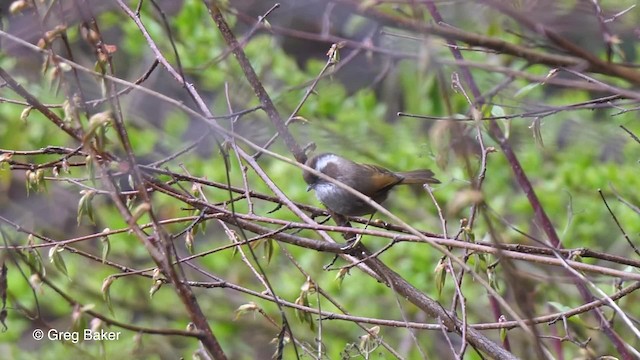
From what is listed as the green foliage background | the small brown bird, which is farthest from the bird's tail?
the green foliage background

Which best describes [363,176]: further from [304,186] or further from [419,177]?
[304,186]

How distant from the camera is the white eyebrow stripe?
10.5 feet

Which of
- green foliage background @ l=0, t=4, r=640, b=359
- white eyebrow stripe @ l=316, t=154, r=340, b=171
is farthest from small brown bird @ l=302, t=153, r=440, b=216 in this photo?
green foliage background @ l=0, t=4, r=640, b=359

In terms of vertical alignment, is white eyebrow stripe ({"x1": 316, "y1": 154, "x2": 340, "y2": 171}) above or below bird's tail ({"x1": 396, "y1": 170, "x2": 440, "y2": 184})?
above

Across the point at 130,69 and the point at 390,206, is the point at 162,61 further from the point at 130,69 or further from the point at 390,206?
the point at 130,69

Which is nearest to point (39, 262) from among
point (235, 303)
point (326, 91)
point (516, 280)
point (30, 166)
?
point (30, 166)

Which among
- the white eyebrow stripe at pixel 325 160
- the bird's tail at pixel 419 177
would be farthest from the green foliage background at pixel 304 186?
the bird's tail at pixel 419 177

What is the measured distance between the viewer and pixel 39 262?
6.27 feet

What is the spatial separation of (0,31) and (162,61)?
44cm

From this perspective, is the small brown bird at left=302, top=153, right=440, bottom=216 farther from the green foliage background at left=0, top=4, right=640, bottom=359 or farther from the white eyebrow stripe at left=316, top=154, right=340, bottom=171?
the green foliage background at left=0, top=4, right=640, bottom=359

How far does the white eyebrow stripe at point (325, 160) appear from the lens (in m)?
3.20

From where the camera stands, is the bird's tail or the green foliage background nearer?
the bird's tail

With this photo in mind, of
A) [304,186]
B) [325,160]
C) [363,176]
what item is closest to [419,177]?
[363,176]

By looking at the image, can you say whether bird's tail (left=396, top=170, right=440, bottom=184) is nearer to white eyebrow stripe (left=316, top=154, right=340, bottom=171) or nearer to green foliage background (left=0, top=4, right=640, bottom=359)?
white eyebrow stripe (left=316, top=154, right=340, bottom=171)
